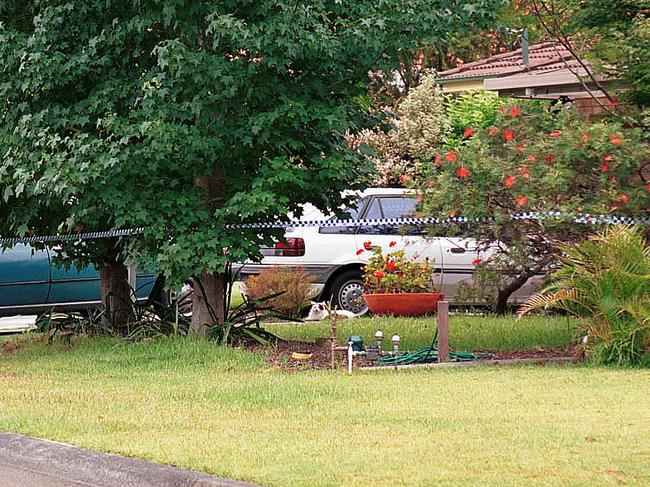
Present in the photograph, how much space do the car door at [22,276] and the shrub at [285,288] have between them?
2.87 meters

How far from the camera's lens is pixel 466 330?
50.6ft

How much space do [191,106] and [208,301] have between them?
237 cm

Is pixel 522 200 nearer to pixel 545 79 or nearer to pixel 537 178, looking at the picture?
pixel 537 178

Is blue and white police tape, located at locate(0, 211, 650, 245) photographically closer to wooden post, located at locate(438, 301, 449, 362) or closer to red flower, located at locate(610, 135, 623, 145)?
red flower, located at locate(610, 135, 623, 145)

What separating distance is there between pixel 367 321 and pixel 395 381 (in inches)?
245

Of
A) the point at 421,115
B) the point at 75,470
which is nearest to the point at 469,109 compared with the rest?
the point at 421,115

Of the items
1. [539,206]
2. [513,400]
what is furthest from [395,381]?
[539,206]

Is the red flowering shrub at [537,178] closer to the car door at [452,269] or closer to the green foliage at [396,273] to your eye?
the green foliage at [396,273]

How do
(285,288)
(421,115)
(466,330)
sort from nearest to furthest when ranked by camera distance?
(466,330)
(285,288)
(421,115)

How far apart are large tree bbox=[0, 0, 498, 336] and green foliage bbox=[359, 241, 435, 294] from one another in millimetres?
3755

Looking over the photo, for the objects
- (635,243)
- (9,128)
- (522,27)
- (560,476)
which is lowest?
(560,476)

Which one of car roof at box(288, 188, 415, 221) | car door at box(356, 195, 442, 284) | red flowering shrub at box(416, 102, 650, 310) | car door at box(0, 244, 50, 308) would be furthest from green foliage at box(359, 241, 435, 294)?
red flowering shrub at box(416, 102, 650, 310)

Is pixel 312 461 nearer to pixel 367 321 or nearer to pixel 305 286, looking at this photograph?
pixel 367 321

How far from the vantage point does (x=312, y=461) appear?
7418 mm
